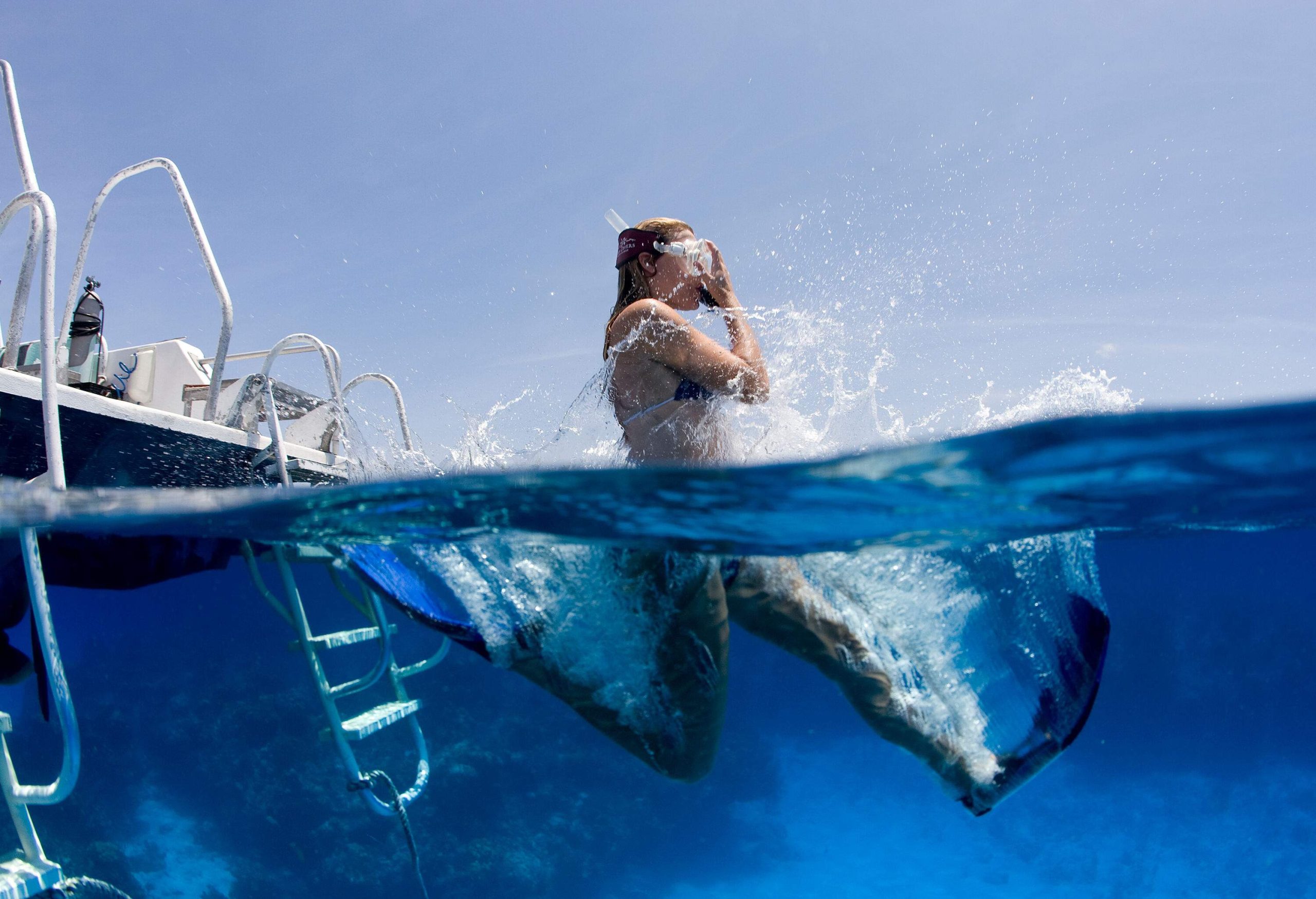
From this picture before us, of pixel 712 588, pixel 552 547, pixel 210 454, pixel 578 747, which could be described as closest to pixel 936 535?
pixel 712 588

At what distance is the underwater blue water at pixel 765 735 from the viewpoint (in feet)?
10.8


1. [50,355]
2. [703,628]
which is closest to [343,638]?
[50,355]

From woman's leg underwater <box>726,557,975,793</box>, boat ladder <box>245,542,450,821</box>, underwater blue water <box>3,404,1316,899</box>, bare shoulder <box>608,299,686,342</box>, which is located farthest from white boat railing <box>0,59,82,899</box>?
woman's leg underwater <box>726,557,975,793</box>

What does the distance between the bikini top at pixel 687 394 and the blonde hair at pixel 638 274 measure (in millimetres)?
356

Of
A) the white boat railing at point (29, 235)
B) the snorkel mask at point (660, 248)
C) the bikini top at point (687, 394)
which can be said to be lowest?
the bikini top at point (687, 394)

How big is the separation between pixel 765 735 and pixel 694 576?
17706 millimetres

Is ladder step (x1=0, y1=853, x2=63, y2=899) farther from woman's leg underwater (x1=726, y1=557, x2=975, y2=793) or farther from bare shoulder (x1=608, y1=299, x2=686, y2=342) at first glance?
bare shoulder (x1=608, y1=299, x2=686, y2=342)

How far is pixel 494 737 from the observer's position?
17.0 metres

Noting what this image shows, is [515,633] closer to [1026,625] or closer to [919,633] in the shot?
[919,633]

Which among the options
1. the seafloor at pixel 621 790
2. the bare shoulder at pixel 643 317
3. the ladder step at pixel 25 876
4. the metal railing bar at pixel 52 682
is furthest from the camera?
the seafloor at pixel 621 790

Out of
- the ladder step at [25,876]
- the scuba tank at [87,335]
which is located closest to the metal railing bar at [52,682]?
the ladder step at [25,876]

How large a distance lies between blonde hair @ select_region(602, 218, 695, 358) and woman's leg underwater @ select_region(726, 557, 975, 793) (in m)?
1.45

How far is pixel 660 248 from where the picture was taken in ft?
10.8

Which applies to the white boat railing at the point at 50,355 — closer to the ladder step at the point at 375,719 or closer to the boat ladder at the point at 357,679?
the boat ladder at the point at 357,679
